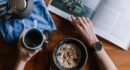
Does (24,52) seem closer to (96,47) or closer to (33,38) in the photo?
(33,38)

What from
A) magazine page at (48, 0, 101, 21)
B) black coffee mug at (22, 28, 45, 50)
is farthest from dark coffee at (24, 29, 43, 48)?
magazine page at (48, 0, 101, 21)

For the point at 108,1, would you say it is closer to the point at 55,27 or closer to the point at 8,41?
the point at 55,27

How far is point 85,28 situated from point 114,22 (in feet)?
0.34

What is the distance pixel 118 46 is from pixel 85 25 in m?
0.13

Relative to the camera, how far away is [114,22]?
3.04 feet

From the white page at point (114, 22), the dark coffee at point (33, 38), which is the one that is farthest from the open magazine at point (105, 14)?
the dark coffee at point (33, 38)

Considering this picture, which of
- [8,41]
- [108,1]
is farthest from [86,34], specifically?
[8,41]

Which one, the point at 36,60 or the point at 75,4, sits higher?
the point at 75,4

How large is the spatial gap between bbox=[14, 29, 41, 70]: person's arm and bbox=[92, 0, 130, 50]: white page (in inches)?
9.7

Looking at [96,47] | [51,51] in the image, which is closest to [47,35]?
[51,51]

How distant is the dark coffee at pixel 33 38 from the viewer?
30.7 inches

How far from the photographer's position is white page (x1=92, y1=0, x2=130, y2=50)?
0.92m

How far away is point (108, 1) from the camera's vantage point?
3.05 feet

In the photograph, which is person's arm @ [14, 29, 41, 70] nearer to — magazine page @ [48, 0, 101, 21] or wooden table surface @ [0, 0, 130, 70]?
wooden table surface @ [0, 0, 130, 70]
